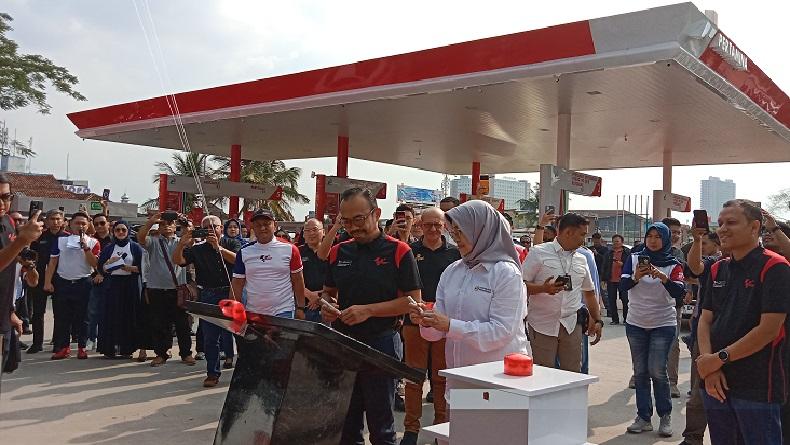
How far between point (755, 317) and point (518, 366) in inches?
68.5

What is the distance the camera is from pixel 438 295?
135 inches

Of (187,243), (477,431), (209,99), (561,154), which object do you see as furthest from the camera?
(209,99)

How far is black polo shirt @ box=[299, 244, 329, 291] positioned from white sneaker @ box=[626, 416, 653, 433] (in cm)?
341

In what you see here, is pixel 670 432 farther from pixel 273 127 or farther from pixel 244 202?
Result: pixel 244 202

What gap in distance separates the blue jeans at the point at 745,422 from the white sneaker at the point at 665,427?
206cm

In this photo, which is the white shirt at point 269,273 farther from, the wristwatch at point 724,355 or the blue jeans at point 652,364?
the wristwatch at point 724,355

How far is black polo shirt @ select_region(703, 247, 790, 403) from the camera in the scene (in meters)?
3.11

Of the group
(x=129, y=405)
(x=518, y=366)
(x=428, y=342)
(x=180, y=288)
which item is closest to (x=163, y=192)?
(x=180, y=288)

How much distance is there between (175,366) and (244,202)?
74.5ft

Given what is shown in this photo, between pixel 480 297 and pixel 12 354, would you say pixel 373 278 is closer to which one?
pixel 480 297

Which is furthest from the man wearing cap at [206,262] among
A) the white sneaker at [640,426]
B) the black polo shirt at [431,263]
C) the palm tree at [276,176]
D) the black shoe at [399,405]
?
the palm tree at [276,176]

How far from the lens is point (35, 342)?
27.5 ft

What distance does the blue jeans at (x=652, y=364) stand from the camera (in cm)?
530

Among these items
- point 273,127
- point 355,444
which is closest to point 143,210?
point 273,127
